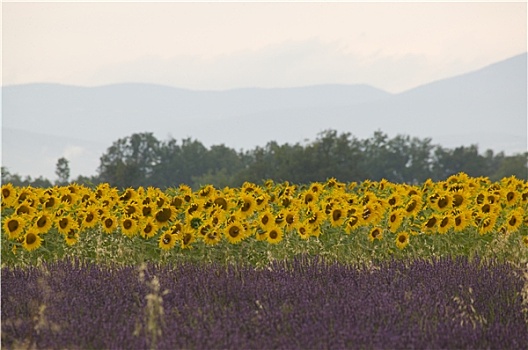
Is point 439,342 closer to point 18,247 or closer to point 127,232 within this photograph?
point 127,232

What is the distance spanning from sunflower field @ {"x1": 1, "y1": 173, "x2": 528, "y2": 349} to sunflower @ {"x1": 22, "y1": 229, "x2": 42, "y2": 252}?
0.02m

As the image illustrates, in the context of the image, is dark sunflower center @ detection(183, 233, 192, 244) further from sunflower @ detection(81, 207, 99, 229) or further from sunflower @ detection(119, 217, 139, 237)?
sunflower @ detection(81, 207, 99, 229)

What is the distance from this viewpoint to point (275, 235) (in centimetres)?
845

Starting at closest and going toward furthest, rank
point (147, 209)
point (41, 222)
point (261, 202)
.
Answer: point (41, 222) → point (147, 209) → point (261, 202)

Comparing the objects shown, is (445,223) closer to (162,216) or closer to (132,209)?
(162,216)

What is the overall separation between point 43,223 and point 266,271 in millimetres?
3443

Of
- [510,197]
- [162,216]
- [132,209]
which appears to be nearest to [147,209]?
[132,209]

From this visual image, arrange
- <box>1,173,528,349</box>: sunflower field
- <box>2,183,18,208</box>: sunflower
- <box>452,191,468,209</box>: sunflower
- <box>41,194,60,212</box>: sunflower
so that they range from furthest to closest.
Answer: <box>2,183,18,208</box>: sunflower
<box>452,191,468,209</box>: sunflower
<box>41,194,60,212</box>: sunflower
<box>1,173,528,349</box>: sunflower field

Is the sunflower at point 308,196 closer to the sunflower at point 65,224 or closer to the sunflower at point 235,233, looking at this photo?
the sunflower at point 235,233

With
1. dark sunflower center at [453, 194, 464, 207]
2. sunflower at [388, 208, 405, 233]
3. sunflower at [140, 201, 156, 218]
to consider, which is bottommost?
sunflower at [388, 208, 405, 233]

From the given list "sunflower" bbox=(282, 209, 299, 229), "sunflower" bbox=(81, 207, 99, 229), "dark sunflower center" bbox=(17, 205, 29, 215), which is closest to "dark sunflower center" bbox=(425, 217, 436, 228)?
"sunflower" bbox=(282, 209, 299, 229)

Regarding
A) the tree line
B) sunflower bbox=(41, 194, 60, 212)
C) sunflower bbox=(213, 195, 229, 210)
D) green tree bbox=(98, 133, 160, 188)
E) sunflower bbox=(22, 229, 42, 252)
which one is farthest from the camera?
green tree bbox=(98, 133, 160, 188)

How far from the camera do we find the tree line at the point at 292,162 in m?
47.9

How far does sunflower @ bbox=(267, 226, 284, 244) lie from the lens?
841 cm
